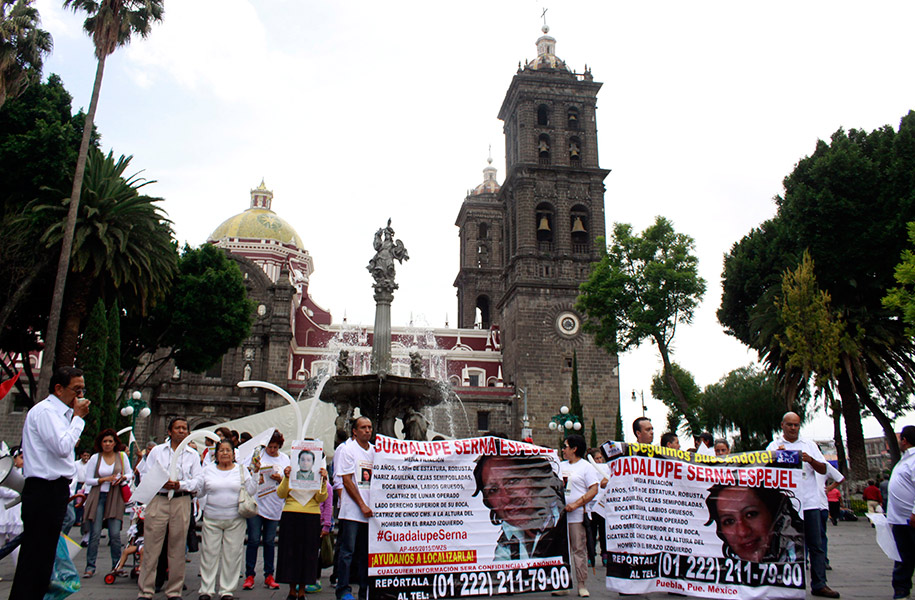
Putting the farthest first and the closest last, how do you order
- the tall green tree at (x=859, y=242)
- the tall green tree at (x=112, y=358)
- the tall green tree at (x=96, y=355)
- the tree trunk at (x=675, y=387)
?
the tree trunk at (x=675, y=387) → the tall green tree at (x=859, y=242) → the tall green tree at (x=112, y=358) → the tall green tree at (x=96, y=355)

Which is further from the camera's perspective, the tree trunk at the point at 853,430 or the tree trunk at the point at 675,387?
the tree trunk at the point at 675,387

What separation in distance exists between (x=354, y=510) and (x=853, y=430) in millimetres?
22052

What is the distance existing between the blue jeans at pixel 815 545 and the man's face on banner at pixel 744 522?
0.61 m

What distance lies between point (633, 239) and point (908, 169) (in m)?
9.81

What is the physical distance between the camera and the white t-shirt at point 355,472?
21.1 ft

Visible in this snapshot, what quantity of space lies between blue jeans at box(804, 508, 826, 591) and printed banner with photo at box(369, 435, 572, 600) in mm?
2520

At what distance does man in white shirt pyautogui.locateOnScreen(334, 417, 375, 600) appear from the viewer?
6328 mm

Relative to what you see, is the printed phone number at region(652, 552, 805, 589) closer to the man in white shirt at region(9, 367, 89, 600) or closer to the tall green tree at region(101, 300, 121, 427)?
the man in white shirt at region(9, 367, 89, 600)

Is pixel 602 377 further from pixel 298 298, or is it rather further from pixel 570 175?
pixel 298 298

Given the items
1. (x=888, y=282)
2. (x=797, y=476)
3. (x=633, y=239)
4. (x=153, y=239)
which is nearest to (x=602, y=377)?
(x=633, y=239)

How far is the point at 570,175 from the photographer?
133 ft

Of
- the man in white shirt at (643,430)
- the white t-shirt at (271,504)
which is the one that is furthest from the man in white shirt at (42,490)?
the man in white shirt at (643,430)

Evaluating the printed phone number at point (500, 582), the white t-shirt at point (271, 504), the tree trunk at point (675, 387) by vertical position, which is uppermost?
the tree trunk at point (675, 387)

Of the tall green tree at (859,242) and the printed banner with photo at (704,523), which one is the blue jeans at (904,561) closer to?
the printed banner with photo at (704,523)
